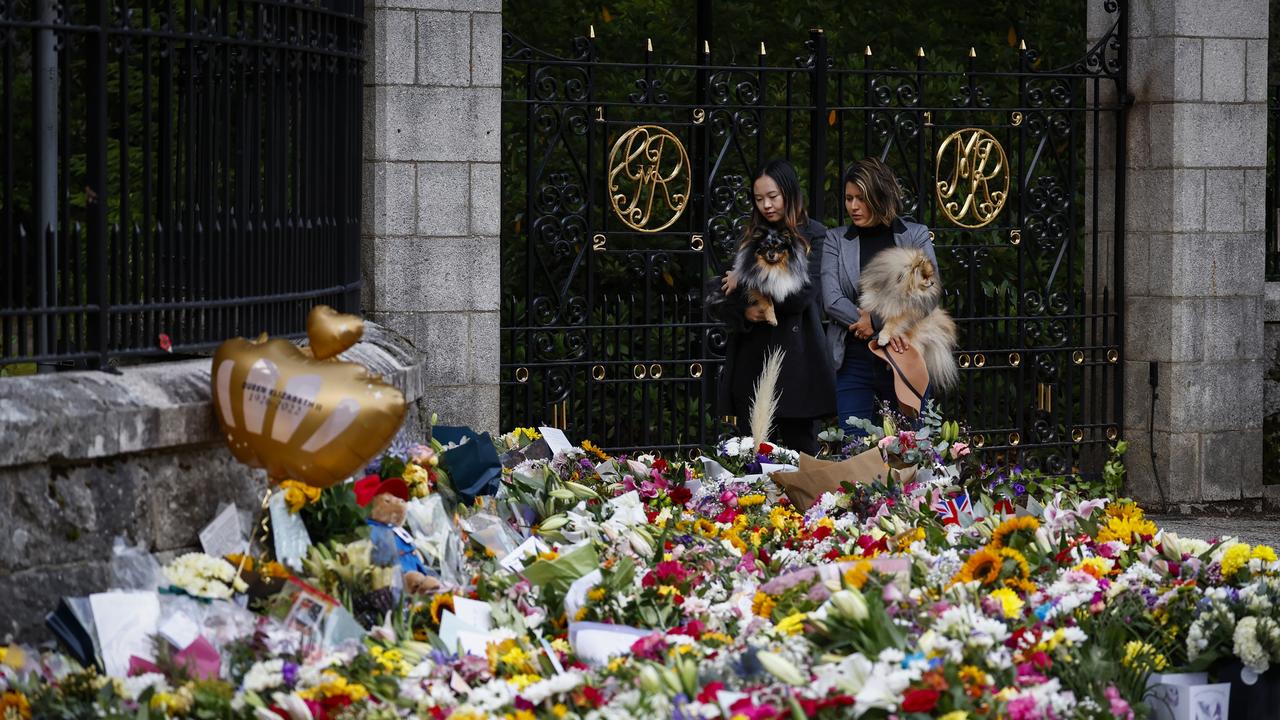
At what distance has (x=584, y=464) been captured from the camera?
6.30m

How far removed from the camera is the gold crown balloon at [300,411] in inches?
168

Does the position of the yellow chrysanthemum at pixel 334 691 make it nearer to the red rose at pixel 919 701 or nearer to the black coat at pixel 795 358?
the red rose at pixel 919 701

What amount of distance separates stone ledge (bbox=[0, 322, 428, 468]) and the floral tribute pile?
0.29 m

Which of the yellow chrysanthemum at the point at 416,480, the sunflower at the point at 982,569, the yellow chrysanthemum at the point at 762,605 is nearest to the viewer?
the yellow chrysanthemum at the point at 762,605

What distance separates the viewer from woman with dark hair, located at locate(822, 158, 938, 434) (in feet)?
Result: 27.9

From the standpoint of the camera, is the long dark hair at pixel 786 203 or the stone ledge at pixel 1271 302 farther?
the stone ledge at pixel 1271 302

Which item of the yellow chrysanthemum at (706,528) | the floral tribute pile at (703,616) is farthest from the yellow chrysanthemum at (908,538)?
the yellow chrysanthemum at (706,528)

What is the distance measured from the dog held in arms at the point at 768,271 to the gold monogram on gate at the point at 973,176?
1.91 m

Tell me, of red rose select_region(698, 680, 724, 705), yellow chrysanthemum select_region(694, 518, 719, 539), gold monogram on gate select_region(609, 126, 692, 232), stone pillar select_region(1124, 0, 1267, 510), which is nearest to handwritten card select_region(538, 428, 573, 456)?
yellow chrysanthemum select_region(694, 518, 719, 539)

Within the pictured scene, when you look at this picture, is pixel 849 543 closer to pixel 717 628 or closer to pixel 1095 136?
pixel 717 628

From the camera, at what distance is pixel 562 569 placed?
4.61m

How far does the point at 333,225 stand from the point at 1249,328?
6012mm

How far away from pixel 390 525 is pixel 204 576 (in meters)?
0.62

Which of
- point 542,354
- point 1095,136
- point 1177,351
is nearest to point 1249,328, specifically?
point 1177,351
